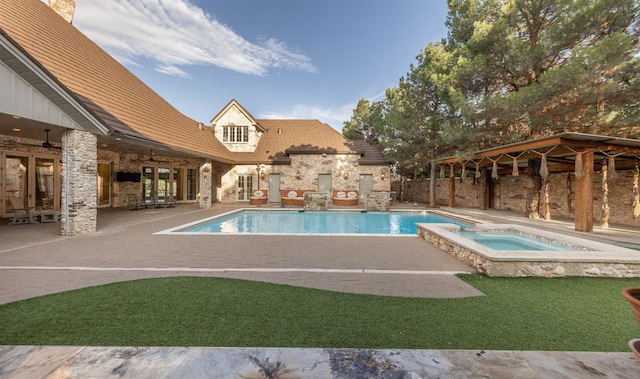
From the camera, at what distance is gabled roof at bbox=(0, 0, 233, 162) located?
24.2 ft

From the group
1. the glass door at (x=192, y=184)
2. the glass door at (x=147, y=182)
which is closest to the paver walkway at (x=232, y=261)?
the glass door at (x=147, y=182)

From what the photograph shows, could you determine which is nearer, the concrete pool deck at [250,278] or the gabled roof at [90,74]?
the concrete pool deck at [250,278]

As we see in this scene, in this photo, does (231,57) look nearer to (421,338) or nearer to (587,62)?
(587,62)

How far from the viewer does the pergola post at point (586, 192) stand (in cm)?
835

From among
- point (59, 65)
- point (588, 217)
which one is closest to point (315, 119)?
A: point (59, 65)

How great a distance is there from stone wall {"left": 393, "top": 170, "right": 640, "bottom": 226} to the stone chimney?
23.3 meters

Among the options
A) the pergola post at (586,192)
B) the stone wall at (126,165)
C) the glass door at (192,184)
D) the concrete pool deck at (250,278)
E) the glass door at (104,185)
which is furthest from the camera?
the glass door at (192,184)

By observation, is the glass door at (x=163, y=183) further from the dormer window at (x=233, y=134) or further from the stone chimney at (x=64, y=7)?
the stone chimney at (x=64, y=7)

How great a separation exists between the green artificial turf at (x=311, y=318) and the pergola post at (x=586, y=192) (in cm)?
618

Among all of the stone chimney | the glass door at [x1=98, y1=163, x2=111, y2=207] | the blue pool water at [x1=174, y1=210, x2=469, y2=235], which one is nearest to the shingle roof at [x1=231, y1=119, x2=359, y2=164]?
the blue pool water at [x1=174, y1=210, x2=469, y2=235]

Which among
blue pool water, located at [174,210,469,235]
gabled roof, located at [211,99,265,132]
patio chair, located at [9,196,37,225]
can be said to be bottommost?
blue pool water, located at [174,210,469,235]

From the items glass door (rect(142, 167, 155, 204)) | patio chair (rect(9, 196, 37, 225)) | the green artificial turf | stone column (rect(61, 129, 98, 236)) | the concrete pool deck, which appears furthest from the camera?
glass door (rect(142, 167, 155, 204))

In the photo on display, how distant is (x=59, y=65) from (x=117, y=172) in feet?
27.1

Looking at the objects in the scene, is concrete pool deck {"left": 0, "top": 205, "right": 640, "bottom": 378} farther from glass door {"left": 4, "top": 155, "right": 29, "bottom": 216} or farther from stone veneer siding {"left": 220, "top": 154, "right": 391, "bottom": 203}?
stone veneer siding {"left": 220, "top": 154, "right": 391, "bottom": 203}
